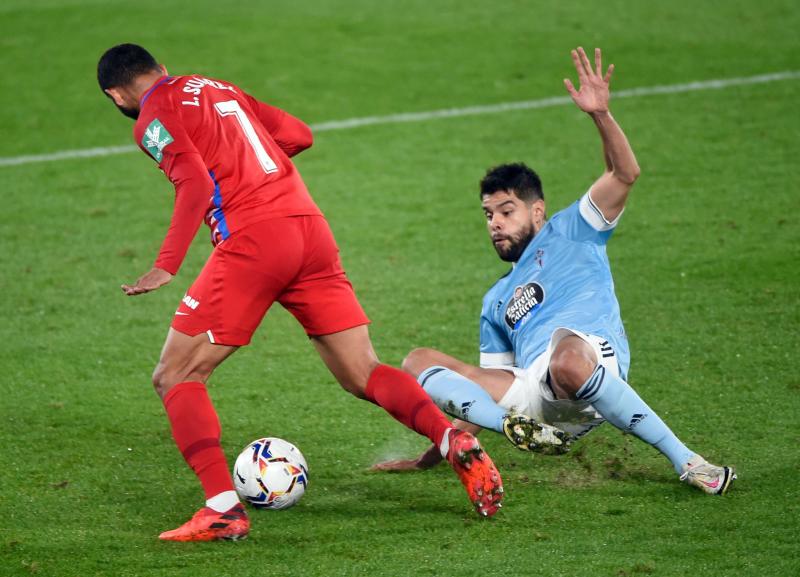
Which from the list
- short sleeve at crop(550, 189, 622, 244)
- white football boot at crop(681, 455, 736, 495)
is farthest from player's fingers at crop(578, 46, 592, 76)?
white football boot at crop(681, 455, 736, 495)

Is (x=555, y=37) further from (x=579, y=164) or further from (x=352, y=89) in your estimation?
(x=579, y=164)

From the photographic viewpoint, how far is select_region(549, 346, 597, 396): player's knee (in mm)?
4457

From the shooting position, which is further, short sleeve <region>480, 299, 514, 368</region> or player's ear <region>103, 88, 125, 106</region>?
short sleeve <region>480, 299, 514, 368</region>

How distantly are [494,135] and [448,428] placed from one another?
6.23m

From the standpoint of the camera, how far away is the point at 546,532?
4.20m

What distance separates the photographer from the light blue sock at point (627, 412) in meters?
4.46

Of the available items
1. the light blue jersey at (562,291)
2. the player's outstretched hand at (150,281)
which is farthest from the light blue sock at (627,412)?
the player's outstretched hand at (150,281)

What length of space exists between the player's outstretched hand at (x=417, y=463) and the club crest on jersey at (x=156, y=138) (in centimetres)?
159

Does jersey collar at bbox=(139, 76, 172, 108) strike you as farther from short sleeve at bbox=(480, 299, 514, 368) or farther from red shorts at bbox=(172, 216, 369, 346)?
short sleeve at bbox=(480, 299, 514, 368)

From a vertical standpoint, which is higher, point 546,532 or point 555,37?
point 555,37

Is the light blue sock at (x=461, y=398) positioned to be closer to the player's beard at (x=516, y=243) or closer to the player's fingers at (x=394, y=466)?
the player's fingers at (x=394, y=466)

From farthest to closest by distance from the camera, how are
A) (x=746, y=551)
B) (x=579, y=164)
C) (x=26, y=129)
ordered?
(x=26, y=129)
(x=579, y=164)
(x=746, y=551)

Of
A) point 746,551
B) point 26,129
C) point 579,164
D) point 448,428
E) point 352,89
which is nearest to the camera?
point 746,551

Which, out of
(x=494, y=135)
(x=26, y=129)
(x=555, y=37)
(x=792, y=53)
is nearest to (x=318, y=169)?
(x=494, y=135)
